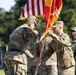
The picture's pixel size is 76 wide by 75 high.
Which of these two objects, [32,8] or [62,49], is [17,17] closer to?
[32,8]

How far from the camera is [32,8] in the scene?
53.5 ft

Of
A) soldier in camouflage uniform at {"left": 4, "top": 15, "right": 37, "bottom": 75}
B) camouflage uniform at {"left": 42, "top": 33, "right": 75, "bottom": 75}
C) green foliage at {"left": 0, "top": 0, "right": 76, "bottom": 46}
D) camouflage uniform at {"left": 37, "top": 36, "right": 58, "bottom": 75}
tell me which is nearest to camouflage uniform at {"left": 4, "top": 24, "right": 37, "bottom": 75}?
soldier in camouflage uniform at {"left": 4, "top": 15, "right": 37, "bottom": 75}

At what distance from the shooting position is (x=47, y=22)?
1405 cm

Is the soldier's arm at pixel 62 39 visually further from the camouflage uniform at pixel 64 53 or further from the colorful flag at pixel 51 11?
the colorful flag at pixel 51 11

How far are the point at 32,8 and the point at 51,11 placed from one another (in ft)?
7.15

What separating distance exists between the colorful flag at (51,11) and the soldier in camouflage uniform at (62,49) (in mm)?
244

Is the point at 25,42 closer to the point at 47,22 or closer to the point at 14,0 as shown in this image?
the point at 47,22

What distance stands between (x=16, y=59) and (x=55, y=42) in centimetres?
111

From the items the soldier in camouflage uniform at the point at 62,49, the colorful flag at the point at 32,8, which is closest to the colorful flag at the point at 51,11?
the soldier in camouflage uniform at the point at 62,49

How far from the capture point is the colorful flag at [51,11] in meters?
14.1

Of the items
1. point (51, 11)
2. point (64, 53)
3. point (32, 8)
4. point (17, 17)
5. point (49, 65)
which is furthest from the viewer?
point (17, 17)

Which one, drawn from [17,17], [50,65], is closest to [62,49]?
[50,65]

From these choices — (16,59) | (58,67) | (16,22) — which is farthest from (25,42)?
(16,22)

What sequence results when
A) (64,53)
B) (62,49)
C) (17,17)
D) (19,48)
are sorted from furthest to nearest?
(17,17) < (64,53) < (62,49) < (19,48)
